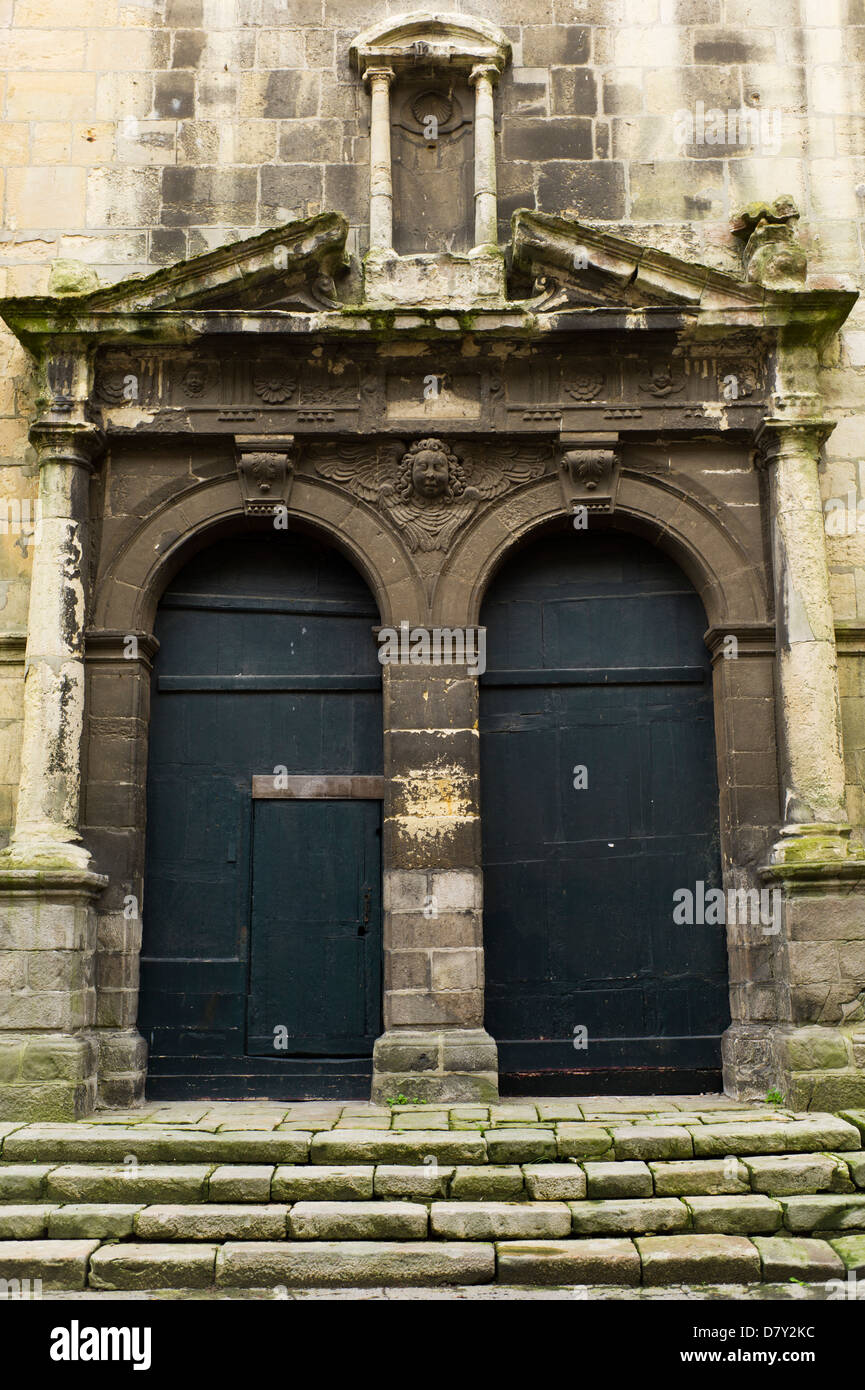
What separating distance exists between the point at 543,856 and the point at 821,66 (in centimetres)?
592

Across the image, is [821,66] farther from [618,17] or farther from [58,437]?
[58,437]

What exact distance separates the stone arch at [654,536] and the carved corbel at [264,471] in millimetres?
1203

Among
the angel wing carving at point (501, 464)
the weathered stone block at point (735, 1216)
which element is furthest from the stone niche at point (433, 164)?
the weathered stone block at point (735, 1216)

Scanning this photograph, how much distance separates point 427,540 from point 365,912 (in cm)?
243

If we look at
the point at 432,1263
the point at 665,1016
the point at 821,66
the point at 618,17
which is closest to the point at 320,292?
the point at 618,17

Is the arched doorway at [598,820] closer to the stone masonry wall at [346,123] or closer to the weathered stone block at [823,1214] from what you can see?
the weathered stone block at [823,1214]

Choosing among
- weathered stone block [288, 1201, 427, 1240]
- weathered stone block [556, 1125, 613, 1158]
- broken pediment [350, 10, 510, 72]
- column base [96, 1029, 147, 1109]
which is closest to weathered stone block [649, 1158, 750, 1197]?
weathered stone block [556, 1125, 613, 1158]

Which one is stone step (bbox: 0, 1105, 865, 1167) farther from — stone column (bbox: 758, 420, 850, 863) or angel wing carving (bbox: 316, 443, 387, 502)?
angel wing carving (bbox: 316, 443, 387, 502)

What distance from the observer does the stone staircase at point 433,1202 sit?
16.3 feet

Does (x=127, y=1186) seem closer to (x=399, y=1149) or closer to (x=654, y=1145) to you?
(x=399, y=1149)

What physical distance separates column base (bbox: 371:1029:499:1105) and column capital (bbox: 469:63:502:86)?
251 inches

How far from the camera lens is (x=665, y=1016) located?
7508 millimetres

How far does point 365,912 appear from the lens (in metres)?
7.61

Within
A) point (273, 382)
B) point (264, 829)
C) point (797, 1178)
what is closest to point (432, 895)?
point (264, 829)
